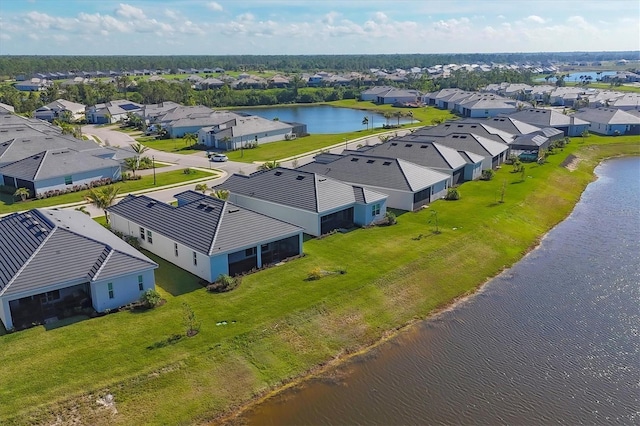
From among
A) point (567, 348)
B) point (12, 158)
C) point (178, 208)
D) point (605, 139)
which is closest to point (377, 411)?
point (567, 348)

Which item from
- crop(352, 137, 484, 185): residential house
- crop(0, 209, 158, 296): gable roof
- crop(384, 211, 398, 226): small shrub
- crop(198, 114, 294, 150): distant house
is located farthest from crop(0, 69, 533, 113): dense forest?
crop(0, 209, 158, 296): gable roof

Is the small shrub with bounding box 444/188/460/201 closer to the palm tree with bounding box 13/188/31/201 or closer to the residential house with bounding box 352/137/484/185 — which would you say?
the residential house with bounding box 352/137/484/185

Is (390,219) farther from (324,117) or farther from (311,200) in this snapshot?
(324,117)

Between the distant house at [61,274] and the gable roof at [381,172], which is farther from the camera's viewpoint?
the gable roof at [381,172]

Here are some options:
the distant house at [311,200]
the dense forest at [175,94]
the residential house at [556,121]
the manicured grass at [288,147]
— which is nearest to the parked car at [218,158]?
the manicured grass at [288,147]

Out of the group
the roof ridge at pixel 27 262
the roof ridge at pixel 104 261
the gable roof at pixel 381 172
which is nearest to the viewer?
the roof ridge at pixel 27 262

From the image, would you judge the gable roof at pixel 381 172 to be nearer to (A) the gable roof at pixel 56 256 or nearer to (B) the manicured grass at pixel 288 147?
(B) the manicured grass at pixel 288 147

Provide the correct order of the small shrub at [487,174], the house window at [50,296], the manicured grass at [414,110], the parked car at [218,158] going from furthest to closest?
1. the manicured grass at [414,110]
2. the parked car at [218,158]
3. the small shrub at [487,174]
4. the house window at [50,296]
